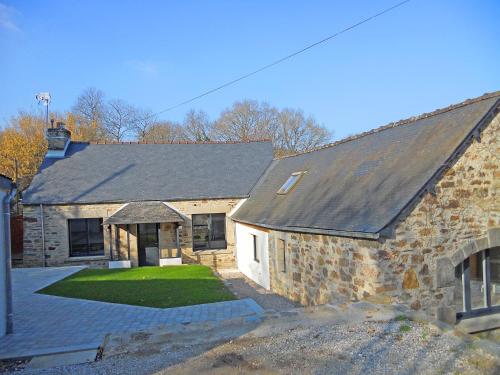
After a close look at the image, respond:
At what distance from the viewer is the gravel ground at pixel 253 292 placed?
439 inches

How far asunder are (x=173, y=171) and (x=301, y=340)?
14.9 metres

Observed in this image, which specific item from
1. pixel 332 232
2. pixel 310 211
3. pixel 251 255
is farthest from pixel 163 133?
pixel 332 232

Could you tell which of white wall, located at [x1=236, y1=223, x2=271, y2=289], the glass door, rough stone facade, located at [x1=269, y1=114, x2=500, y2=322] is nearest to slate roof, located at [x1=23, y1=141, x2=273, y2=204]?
the glass door

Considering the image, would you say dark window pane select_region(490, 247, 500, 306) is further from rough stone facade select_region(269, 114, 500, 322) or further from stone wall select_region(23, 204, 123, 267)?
stone wall select_region(23, 204, 123, 267)

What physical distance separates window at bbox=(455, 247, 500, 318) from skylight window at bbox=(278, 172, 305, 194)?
6.44 meters

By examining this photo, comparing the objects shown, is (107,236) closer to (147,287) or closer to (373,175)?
(147,287)

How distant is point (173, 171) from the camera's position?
62.8 feet

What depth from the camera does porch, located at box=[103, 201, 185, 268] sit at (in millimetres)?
16312

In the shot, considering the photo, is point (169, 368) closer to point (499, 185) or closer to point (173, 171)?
point (499, 185)

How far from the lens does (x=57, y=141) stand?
18547 millimetres

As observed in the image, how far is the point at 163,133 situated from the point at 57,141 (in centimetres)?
2142

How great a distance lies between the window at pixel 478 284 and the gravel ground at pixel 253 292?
148 inches

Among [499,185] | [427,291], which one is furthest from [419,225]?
[499,185]

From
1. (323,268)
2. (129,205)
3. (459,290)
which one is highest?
(129,205)
